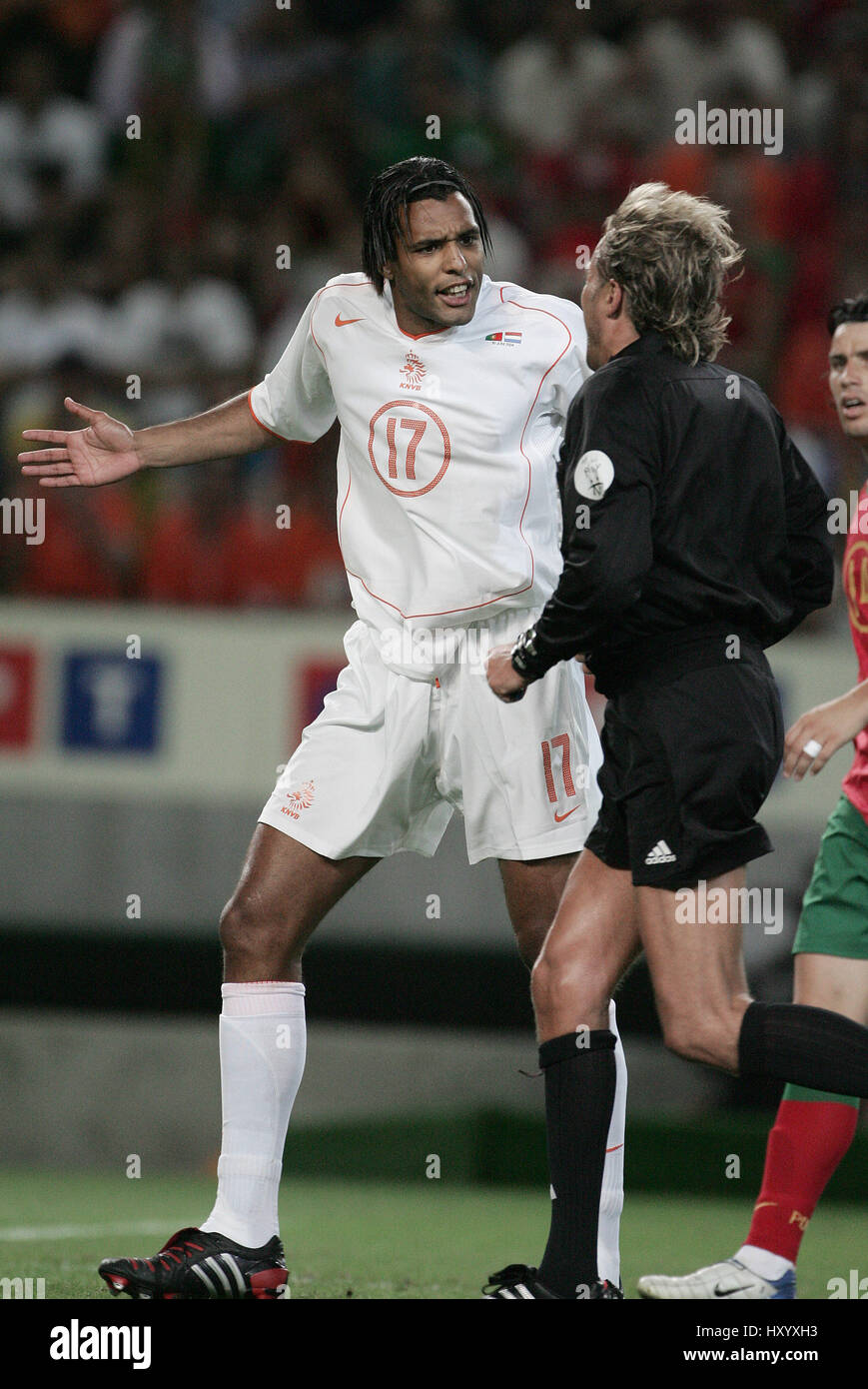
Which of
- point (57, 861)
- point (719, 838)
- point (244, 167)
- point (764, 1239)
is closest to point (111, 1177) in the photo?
point (57, 861)

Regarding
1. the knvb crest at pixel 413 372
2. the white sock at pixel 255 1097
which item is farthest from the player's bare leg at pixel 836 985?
the knvb crest at pixel 413 372

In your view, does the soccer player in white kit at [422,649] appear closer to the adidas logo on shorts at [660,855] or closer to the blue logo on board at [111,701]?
the adidas logo on shorts at [660,855]

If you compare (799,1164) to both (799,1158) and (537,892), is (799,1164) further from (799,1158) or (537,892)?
(537,892)

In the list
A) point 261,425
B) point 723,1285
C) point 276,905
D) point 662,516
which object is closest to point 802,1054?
point 723,1285

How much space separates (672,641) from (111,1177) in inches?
183

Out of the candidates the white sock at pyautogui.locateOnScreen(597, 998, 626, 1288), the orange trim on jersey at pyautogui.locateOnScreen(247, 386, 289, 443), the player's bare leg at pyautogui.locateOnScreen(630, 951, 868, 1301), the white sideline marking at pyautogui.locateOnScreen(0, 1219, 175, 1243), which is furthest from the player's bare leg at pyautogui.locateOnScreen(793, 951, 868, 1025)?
the white sideline marking at pyautogui.locateOnScreen(0, 1219, 175, 1243)

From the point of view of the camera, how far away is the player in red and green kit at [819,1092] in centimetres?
396

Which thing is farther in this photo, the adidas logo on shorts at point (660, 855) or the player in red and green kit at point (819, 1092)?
the player in red and green kit at point (819, 1092)

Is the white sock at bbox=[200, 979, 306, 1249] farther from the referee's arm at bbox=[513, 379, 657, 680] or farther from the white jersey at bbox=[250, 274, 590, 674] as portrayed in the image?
the referee's arm at bbox=[513, 379, 657, 680]

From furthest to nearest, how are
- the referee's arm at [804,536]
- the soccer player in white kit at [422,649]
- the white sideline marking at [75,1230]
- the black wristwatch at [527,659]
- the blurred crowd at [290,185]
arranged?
1. the blurred crowd at [290,185]
2. the white sideline marking at [75,1230]
3. the soccer player in white kit at [422,649]
4. the referee's arm at [804,536]
5. the black wristwatch at [527,659]

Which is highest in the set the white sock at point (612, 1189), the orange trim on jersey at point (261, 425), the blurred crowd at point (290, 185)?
the blurred crowd at point (290, 185)

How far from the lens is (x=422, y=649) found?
13.2 feet

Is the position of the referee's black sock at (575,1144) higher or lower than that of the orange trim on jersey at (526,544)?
lower

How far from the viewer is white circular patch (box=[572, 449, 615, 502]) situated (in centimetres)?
338
